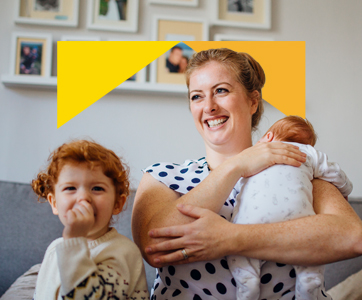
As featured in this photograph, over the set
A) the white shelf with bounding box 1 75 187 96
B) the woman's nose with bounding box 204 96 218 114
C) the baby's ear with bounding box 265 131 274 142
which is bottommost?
the baby's ear with bounding box 265 131 274 142

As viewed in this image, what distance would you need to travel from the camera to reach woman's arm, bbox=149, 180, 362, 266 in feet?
3.05

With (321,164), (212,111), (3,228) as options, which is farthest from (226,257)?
(3,228)

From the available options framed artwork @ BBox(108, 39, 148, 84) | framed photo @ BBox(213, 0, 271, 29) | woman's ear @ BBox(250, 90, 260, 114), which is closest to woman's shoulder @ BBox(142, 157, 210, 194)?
woman's ear @ BBox(250, 90, 260, 114)

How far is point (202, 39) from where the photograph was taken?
7.22 feet

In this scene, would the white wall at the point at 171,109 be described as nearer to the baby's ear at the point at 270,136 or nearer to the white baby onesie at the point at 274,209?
the baby's ear at the point at 270,136

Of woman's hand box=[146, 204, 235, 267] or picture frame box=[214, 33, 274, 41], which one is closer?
woman's hand box=[146, 204, 235, 267]

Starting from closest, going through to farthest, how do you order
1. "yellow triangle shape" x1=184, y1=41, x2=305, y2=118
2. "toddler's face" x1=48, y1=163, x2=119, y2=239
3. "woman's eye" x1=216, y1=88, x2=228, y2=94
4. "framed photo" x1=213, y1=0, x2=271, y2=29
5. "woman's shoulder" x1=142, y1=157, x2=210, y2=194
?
"toddler's face" x1=48, y1=163, x2=119, y2=239 → "woman's shoulder" x1=142, y1=157, x2=210, y2=194 → "woman's eye" x1=216, y1=88, x2=228, y2=94 → "yellow triangle shape" x1=184, y1=41, x2=305, y2=118 → "framed photo" x1=213, y1=0, x2=271, y2=29

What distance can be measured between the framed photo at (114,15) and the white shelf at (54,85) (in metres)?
0.38

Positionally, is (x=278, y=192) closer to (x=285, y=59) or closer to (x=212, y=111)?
(x=212, y=111)

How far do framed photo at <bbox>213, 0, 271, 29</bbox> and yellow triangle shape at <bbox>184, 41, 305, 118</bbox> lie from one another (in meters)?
0.18

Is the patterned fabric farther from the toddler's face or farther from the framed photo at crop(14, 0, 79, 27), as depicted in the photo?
the framed photo at crop(14, 0, 79, 27)

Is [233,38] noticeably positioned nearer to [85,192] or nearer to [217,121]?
[217,121]

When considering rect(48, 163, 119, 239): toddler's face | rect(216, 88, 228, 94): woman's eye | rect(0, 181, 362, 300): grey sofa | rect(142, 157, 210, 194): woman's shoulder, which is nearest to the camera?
rect(48, 163, 119, 239): toddler's face

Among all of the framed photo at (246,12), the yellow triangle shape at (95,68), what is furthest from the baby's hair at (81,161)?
the framed photo at (246,12)
